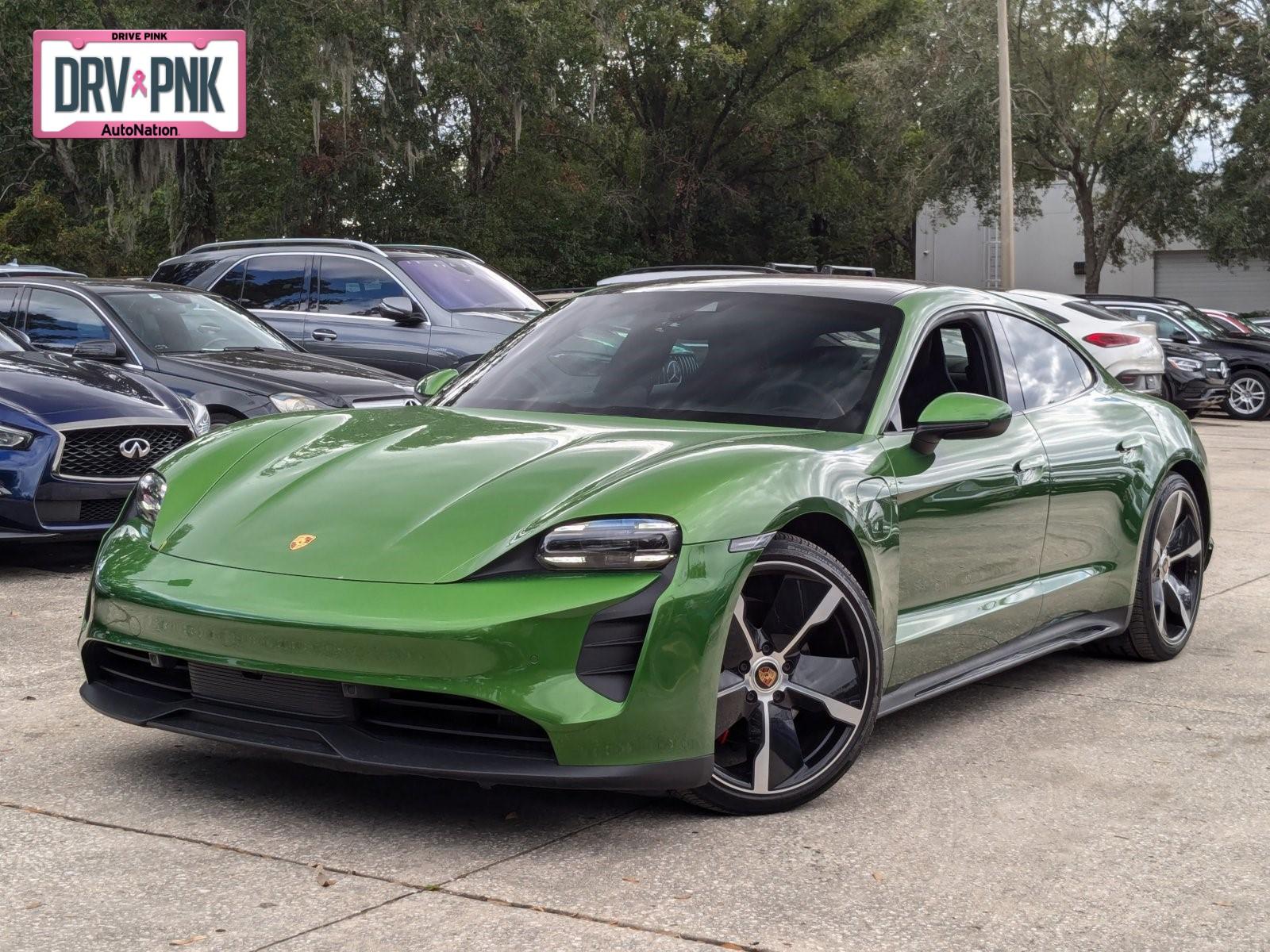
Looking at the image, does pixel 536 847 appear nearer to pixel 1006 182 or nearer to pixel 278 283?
pixel 278 283

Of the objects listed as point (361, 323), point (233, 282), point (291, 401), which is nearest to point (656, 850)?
point (291, 401)

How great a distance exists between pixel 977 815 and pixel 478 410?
198 cm

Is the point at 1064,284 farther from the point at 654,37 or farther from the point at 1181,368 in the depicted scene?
the point at 1181,368

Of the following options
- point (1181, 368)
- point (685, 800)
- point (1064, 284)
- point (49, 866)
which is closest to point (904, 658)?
point (685, 800)

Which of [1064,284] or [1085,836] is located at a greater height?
[1064,284]

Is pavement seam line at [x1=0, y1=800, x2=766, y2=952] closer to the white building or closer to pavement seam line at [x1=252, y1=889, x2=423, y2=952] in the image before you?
pavement seam line at [x1=252, y1=889, x2=423, y2=952]

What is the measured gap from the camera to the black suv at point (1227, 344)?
22656 mm

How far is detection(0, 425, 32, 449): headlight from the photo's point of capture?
791 cm

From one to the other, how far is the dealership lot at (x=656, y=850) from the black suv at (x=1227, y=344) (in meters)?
18.4

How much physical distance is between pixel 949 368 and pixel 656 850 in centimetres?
226

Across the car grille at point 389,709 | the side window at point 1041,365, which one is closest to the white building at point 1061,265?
the side window at point 1041,365

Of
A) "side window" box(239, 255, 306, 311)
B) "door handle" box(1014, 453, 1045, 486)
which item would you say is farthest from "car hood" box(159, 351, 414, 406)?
"door handle" box(1014, 453, 1045, 486)

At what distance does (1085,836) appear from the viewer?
13.2 feet

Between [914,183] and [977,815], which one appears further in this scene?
[914,183]
